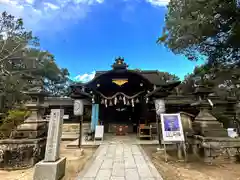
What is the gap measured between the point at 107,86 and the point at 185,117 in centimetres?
533

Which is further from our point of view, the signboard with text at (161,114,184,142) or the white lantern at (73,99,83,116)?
the white lantern at (73,99,83,116)

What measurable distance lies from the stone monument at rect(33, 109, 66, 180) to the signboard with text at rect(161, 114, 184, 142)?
3.32 meters

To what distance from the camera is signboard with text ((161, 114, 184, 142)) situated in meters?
4.97

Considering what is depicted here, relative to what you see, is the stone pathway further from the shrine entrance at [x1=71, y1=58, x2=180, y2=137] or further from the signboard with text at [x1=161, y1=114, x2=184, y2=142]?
the shrine entrance at [x1=71, y1=58, x2=180, y2=137]

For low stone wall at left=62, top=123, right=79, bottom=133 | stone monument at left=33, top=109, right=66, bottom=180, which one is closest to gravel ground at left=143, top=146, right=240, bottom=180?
stone monument at left=33, top=109, right=66, bottom=180

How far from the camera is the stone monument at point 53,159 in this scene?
127 inches

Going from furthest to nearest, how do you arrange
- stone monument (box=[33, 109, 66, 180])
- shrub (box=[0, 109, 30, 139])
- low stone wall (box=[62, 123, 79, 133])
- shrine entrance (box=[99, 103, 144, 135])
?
1. low stone wall (box=[62, 123, 79, 133])
2. shrine entrance (box=[99, 103, 144, 135])
3. shrub (box=[0, 109, 30, 139])
4. stone monument (box=[33, 109, 66, 180])

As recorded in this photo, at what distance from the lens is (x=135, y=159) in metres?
4.53

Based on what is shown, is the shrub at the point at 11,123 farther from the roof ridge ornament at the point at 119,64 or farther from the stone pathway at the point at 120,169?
the roof ridge ornament at the point at 119,64

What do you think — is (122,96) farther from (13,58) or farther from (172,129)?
(13,58)

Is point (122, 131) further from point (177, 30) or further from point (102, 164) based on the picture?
point (177, 30)

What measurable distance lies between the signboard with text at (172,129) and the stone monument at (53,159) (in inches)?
131

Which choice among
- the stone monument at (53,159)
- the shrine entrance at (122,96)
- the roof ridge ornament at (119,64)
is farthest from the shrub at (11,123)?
the roof ridge ornament at (119,64)

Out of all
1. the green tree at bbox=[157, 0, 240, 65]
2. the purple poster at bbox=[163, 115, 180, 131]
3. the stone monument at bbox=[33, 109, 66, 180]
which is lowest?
the stone monument at bbox=[33, 109, 66, 180]
